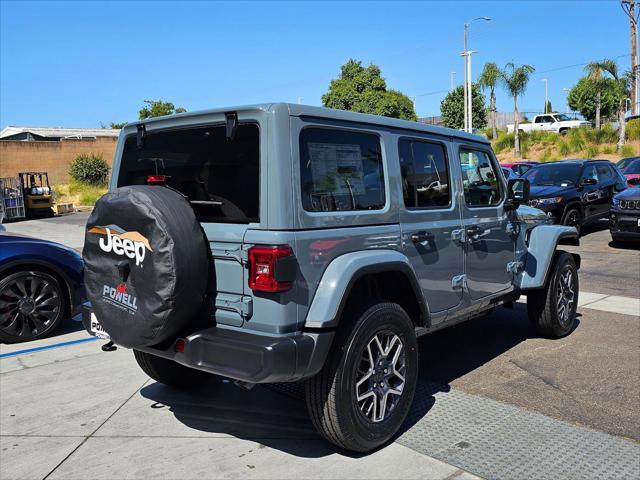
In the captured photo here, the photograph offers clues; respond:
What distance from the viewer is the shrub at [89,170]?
135ft

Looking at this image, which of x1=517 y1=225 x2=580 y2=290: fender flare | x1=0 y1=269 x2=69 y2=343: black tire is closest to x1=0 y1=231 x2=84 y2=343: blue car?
x1=0 y1=269 x2=69 y2=343: black tire

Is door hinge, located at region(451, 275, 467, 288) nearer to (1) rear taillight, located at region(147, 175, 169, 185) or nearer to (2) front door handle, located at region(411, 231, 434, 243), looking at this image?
(2) front door handle, located at region(411, 231, 434, 243)

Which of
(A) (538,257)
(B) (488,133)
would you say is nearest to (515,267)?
(A) (538,257)

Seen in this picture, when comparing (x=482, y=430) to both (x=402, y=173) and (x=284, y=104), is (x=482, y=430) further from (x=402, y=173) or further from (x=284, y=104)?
(x=284, y=104)

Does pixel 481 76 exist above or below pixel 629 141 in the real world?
above

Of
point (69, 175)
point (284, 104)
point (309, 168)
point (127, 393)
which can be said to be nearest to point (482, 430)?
point (309, 168)

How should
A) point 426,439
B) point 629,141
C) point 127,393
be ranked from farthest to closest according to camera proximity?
point 629,141 < point 127,393 < point 426,439

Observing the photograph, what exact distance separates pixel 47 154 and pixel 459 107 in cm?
2932

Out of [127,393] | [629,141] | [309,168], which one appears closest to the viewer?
[309,168]

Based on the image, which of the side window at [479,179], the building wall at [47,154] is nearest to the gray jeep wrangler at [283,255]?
the side window at [479,179]

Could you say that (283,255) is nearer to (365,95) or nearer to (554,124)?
(554,124)

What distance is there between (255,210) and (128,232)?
69 centimetres

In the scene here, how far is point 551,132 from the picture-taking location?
37781 mm

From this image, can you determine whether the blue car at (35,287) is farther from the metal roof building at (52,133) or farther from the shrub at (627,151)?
the metal roof building at (52,133)
